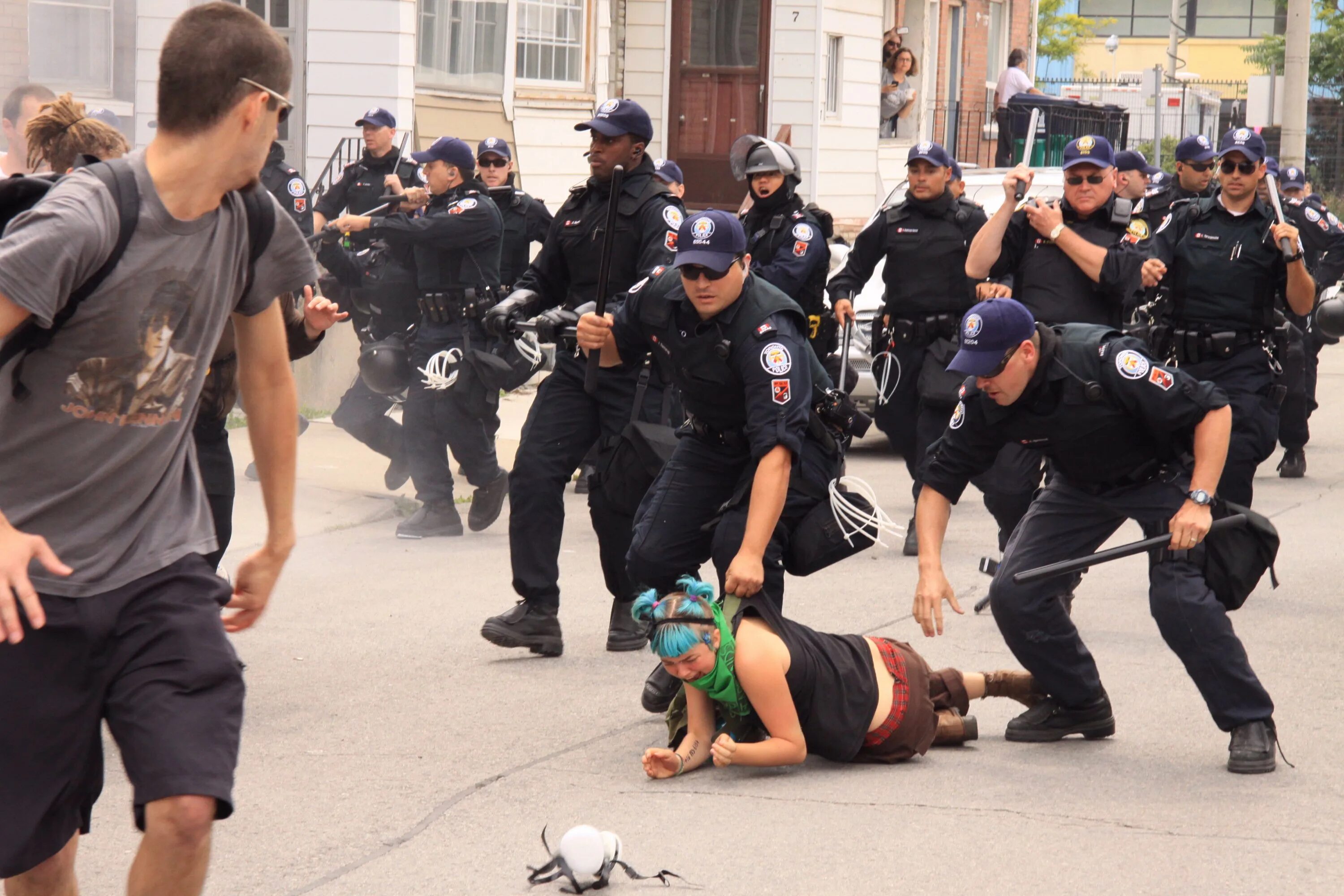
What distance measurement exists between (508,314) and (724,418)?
1.38m

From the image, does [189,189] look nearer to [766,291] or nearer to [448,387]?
[766,291]

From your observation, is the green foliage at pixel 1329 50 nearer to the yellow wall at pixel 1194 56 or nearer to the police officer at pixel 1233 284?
the yellow wall at pixel 1194 56

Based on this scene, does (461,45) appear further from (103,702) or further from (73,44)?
(103,702)

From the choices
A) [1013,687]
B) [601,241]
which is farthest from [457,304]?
[1013,687]

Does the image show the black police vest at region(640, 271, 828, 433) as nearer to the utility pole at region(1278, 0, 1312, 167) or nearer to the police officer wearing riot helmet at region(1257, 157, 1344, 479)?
the police officer wearing riot helmet at region(1257, 157, 1344, 479)

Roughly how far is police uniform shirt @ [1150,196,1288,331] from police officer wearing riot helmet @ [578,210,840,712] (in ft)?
8.45

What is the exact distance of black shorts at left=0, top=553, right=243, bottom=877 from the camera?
294 centimetres

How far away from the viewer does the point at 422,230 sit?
930cm

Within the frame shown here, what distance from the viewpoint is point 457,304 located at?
9.52m

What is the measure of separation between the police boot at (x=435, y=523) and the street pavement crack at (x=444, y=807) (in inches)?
151

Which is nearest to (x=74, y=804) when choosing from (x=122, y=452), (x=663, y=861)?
(x=122, y=452)

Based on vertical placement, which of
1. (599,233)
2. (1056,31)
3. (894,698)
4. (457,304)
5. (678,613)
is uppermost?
(1056,31)

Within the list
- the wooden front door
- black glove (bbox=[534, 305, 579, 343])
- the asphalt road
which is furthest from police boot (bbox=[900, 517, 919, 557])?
the wooden front door

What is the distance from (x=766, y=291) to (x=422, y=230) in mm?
4171
